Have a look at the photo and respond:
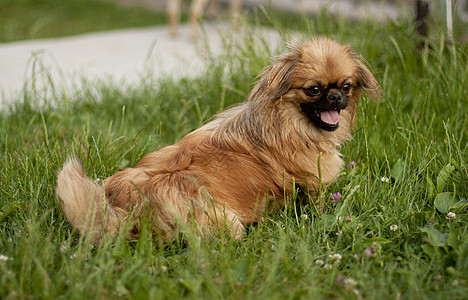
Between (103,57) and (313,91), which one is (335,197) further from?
(103,57)

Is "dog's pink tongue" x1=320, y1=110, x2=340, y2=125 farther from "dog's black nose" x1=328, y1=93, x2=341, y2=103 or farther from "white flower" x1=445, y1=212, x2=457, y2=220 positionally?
"white flower" x1=445, y1=212, x2=457, y2=220

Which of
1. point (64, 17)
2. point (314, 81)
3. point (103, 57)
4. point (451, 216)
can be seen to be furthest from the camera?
point (64, 17)

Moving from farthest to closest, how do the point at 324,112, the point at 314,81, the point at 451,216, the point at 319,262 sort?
1. the point at 324,112
2. the point at 314,81
3. the point at 451,216
4. the point at 319,262

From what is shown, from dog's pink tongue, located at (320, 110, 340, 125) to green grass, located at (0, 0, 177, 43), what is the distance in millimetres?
7326

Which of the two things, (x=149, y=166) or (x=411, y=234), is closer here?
(x=411, y=234)

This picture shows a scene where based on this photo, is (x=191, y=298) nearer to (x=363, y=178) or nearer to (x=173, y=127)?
(x=363, y=178)

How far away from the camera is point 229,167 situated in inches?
95.3

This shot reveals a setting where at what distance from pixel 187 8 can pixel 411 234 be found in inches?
411

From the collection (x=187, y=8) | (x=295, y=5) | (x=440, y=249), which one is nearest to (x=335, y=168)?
(x=440, y=249)

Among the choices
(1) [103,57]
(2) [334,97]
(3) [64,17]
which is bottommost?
(2) [334,97]

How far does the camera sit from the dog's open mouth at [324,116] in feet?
8.21

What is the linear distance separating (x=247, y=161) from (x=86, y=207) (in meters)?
0.93

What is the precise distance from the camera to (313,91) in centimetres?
245

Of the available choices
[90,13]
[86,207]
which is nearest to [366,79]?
[86,207]
